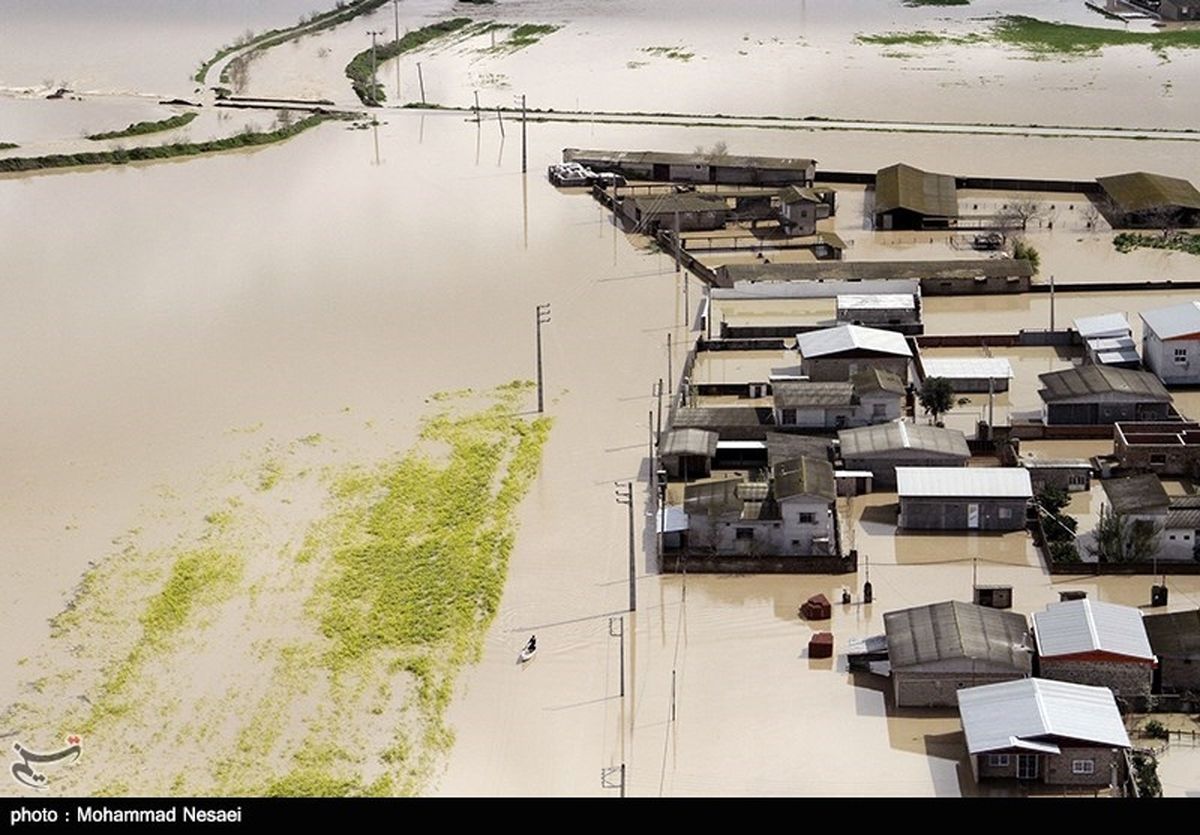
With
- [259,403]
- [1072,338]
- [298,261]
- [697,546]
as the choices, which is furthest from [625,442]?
[298,261]

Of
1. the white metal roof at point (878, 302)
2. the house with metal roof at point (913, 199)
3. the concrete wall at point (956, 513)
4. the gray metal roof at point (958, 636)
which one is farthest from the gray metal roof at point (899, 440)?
the house with metal roof at point (913, 199)

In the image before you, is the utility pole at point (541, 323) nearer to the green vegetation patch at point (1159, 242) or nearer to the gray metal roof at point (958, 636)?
the gray metal roof at point (958, 636)

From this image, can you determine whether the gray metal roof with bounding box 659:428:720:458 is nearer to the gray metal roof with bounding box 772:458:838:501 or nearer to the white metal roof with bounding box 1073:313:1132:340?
the gray metal roof with bounding box 772:458:838:501

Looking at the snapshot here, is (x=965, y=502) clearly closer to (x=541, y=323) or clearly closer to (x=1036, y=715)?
(x=1036, y=715)

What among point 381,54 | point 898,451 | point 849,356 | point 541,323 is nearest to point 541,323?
point 541,323

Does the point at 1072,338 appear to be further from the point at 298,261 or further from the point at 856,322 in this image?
the point at 298,261
